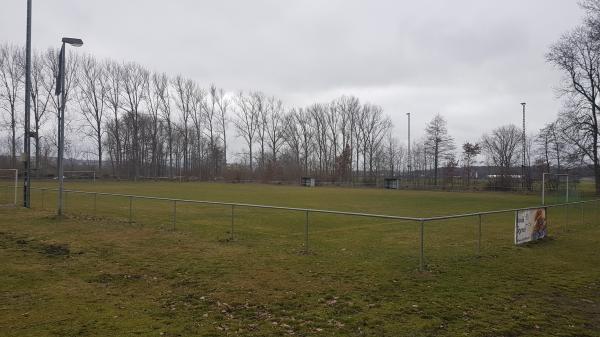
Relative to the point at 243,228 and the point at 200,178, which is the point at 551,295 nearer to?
the point at 243,228

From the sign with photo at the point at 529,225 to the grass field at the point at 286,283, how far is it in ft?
1.30

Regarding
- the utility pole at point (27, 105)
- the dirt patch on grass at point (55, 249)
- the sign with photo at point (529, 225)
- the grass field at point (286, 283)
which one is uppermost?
the utility pole at point (27, 105)

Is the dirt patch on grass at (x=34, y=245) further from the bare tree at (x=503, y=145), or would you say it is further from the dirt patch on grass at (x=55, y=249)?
the bare tree at (x=503, y=145)

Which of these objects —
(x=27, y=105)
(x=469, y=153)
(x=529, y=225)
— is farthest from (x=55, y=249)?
(x=469, y=153)

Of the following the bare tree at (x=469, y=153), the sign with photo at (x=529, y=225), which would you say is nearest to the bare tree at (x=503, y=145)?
the bare tree at (x=469, y=153)

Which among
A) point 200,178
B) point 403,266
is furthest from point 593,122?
point 200,178

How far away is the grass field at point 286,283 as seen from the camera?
6.36 metres

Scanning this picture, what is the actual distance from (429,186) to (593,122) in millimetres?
24620

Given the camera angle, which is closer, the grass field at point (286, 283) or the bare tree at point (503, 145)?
the grass field at point (286, 283)

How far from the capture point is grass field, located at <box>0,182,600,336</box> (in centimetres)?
636

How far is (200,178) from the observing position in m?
94.9

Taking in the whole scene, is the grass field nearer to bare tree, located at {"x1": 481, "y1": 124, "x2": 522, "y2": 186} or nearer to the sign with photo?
the sign with photo

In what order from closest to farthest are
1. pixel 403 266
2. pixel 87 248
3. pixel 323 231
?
pixel 403 266, pixel 87 248, pixel 323 231

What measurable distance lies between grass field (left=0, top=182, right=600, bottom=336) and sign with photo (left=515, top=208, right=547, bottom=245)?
→ 40 cm
